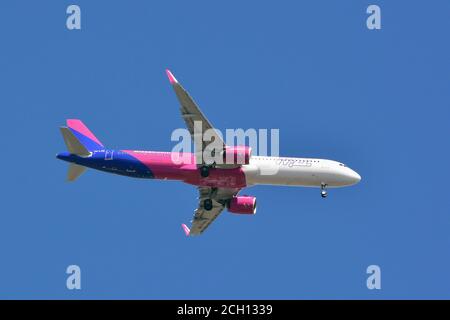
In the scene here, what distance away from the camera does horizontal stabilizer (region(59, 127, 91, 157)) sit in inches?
3071

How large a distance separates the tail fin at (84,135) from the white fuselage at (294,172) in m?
12.2

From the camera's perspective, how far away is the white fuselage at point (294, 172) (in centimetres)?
7844

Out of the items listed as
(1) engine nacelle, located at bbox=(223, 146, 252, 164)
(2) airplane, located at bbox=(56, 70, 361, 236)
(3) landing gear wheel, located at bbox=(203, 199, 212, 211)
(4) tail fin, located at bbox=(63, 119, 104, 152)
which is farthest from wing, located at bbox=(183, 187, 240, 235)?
(4) tail fin, located at bbox=(63, 119, 104, 152)

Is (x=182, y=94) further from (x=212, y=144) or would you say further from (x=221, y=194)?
(x=221, y=194)

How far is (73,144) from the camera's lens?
257 ft

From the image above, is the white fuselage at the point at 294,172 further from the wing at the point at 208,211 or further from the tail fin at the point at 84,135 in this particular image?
the tail fin at the point at 84,135

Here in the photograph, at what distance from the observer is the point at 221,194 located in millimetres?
83500

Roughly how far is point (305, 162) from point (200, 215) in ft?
38.4

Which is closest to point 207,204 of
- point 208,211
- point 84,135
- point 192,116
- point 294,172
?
point 208,211

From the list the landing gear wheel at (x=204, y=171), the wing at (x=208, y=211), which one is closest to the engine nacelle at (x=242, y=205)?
the wing at (x=208, y=211)

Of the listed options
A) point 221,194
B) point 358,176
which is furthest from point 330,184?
point 221,194

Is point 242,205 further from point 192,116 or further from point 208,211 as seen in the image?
point 192,116

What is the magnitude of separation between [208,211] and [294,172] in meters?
10.2

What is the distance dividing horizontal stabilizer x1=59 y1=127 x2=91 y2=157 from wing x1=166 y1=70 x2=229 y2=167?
8.92 metres
